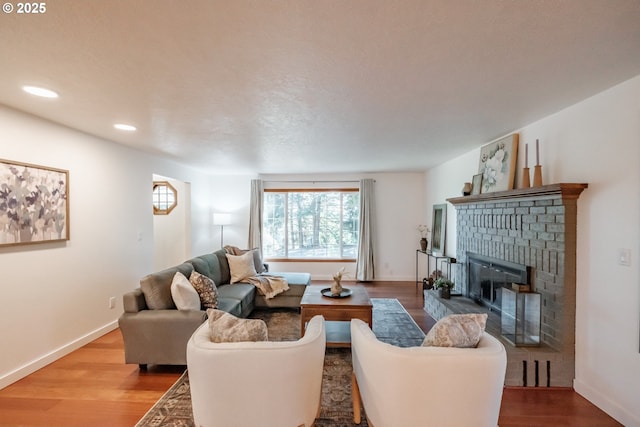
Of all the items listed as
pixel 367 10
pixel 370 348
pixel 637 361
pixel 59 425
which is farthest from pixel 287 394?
pixel 637 361

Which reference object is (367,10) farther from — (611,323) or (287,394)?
(611,323)

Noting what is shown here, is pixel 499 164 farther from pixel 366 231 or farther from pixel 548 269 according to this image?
pixel 366 231

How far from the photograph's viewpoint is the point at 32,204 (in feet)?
8.87

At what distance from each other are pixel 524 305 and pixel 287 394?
2.24m

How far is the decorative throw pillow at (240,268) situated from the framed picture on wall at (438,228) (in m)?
3.20

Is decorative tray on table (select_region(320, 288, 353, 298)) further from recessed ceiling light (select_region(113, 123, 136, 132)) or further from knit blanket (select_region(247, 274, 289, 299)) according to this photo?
recessed ceiling light (select_region(113, 123, 136, 132))

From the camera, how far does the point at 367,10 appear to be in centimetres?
126

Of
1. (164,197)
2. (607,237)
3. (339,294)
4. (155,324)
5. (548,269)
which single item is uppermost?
(164,197)

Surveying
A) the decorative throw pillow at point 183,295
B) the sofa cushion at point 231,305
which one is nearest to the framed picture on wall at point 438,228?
the sofa cushion at point 231,305

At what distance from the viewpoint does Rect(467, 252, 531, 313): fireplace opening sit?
9.63 ft

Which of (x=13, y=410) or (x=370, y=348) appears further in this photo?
(x=13, y=410)

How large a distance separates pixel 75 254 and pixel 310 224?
13.8 feet

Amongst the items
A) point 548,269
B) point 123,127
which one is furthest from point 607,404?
point 123,127

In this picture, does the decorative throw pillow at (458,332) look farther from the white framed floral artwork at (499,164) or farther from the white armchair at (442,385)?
the white framed floral artwork at (499,164)
